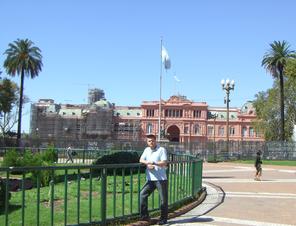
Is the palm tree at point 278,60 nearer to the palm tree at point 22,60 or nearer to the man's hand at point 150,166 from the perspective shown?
the palm tree at point 22,60

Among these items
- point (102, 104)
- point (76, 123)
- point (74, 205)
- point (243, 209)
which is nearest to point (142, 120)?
point (102, 104)

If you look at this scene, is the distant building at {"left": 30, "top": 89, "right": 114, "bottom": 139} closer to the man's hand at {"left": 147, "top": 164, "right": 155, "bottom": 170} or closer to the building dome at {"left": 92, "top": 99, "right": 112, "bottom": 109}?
the building dome at {"left": 92, "top": 99, "right": 112, "bottom": 109}

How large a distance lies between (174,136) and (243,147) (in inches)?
3806

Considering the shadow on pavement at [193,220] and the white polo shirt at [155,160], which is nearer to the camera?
the white polo shirt at [155,160]

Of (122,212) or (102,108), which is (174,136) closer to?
(102,108)

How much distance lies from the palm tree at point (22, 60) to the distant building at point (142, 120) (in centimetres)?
7245

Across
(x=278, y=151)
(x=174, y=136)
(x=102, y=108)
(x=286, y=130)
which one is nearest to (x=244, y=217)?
(x=278, y=151)

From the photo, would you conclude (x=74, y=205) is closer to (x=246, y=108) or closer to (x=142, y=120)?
(x=142, y=120)

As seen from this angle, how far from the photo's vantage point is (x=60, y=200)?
11.7 metres

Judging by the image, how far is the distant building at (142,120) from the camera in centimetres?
15412

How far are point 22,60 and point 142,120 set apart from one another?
Answer: 8685 cm

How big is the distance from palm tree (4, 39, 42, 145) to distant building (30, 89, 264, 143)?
72.5 meters

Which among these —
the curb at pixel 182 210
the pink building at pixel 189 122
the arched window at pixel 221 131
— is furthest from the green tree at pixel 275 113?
the curb at pixel 182 210

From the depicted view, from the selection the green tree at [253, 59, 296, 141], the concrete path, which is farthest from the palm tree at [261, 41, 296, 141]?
the concrete path
